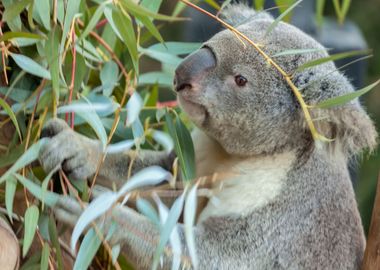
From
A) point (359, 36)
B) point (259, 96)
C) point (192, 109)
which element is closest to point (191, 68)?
point (192, 109)

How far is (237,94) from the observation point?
2.06 metres

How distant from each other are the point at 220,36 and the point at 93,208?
0.76 metres

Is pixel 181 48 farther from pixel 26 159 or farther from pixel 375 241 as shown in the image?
pixel 375 241

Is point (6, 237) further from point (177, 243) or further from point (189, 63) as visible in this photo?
point (189, 63)

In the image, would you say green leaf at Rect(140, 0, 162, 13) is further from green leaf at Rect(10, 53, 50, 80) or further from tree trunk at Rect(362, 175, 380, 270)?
tree trunk at Rect(362, 175, 380, 270)

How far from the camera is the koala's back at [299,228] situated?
2.02 m

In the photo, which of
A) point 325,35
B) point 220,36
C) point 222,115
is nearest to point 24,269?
point 222,115

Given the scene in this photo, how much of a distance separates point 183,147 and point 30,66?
1.45 ft

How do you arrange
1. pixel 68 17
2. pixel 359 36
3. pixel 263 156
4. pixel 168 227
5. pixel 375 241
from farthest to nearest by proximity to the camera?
pixel 359 36, pixel 263 156, pixel 375 241, pixel 68 17, pixel 168 227

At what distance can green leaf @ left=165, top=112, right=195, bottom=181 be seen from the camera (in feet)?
6.25

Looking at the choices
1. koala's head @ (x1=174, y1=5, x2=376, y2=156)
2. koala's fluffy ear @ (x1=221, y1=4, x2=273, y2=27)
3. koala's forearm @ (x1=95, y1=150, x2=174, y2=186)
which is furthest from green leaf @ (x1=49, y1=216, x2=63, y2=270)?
koala's fluffy ear @ (x1=221, y1=4, x2=273, y2=27)

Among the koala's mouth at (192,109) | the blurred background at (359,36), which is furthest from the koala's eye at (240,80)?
the blurred background at (359,36)

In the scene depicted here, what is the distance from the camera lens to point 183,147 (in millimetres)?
1955

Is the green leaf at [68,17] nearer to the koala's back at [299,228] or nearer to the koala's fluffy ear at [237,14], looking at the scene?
the koala's back at [299,228]
